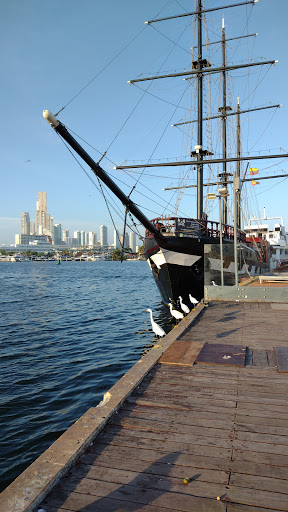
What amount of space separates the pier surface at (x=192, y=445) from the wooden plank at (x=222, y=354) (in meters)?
0.02

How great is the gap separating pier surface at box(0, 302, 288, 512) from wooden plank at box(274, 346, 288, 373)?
0.05 feet

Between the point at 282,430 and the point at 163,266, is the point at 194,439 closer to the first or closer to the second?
the point at 282,430

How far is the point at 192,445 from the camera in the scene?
3.36 meters

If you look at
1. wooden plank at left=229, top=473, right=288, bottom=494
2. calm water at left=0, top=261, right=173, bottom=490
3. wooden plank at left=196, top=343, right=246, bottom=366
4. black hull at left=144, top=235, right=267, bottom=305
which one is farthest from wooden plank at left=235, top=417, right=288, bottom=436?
black hull at left=144, top=235, right=267, bottom=305

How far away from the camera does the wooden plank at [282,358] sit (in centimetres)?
533

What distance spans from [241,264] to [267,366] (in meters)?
9.35

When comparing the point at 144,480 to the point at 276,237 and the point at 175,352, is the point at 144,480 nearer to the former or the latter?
the point at 175,352

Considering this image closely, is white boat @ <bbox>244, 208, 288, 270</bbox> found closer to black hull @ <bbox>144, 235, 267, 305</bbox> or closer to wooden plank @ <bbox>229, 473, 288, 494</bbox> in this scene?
black hull @ <bbox>144, 235, 267, 305</bbox>

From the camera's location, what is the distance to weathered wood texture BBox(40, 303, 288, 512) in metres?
2.62

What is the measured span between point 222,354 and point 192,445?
9.77 feet

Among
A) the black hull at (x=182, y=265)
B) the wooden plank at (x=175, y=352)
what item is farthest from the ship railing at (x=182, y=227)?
the wooden plank at (x=175, y=352)

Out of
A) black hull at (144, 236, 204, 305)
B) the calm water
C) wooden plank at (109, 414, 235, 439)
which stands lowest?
the calm water

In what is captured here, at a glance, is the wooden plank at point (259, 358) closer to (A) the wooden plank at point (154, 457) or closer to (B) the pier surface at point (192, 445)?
(B) the pier surface at point (192, 445)

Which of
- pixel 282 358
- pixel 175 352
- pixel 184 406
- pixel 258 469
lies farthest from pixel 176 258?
pixel 258 469
